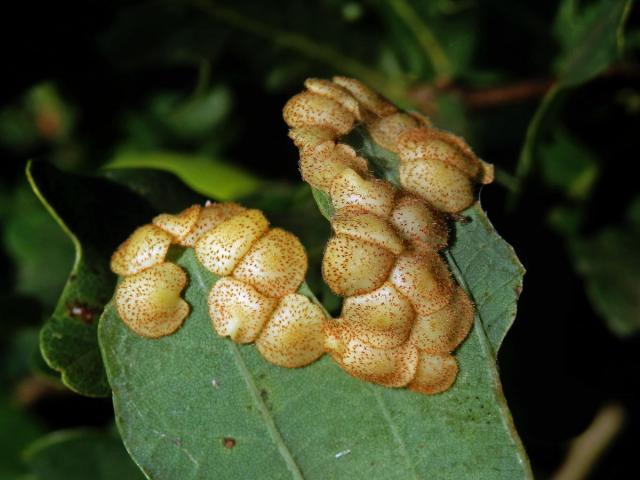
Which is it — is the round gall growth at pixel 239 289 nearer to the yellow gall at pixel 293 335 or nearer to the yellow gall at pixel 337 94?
the yellow gall at pixel 293 335

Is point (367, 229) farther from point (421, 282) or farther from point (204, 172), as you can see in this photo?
point (204, 172)

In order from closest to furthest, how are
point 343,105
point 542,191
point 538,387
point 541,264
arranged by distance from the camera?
point 343,105 → point 538,387 → point 541,264 → point 542,191

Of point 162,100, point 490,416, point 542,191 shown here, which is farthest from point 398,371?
point 162,100

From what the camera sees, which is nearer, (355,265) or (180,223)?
(355,265)

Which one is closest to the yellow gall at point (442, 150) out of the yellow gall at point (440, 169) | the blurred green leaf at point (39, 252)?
the yellow gall at point (440, 169)

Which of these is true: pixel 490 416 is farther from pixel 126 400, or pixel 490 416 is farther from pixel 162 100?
pixel 162 100

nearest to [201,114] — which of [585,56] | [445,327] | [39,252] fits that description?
[39,252]
